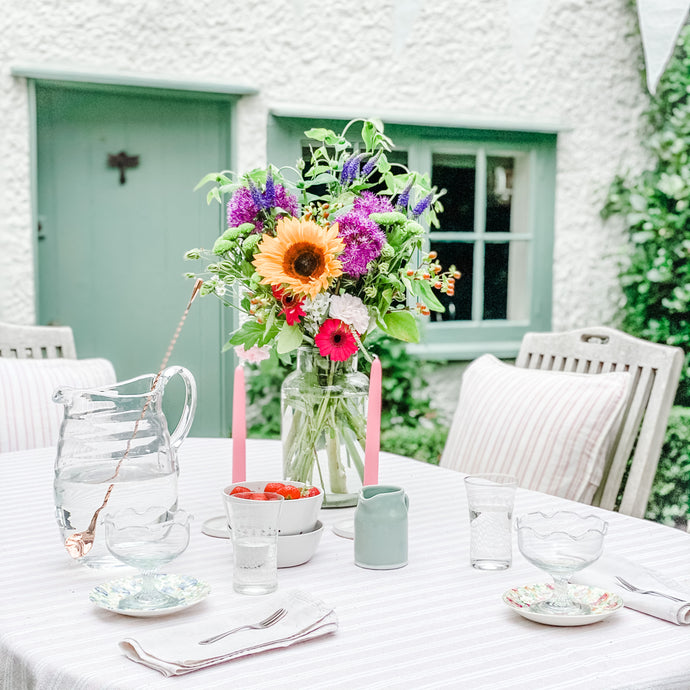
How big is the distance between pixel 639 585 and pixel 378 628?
0.34 meters

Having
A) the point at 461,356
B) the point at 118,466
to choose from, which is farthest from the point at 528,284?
the point at 118,466

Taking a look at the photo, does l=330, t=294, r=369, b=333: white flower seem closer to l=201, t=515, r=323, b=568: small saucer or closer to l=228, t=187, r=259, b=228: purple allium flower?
l=228, t=187, r=259, b=228: purple allium flower

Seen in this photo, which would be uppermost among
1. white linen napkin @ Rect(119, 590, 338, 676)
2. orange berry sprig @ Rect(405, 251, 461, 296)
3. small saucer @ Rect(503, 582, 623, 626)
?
orange berry sprig @ Rect(405, 251, 461, 296)

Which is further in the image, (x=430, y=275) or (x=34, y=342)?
(x=34, y=342)

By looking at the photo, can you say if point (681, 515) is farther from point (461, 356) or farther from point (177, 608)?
point (177, 608)

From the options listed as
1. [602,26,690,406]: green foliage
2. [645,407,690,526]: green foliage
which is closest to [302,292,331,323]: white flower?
[645,407,690,526]: green foliage

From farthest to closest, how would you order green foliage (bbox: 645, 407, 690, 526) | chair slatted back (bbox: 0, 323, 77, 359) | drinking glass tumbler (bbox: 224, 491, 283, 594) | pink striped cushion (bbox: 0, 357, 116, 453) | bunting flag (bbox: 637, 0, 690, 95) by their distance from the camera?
bunting flag (bbox: 637, 0, 690, 95) < green foliage (bbox: 645, 407, 690, 526) < chair slatted back (bbox: 0, 323, 77, 359) < pink striped cushion (bbox: 0, 357, 116, 453) < drinking glass tumbler (bbox: 224, 491, 283, 594)

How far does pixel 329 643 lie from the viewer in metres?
1.00

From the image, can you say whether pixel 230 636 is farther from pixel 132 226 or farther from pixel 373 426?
pixel 132 226

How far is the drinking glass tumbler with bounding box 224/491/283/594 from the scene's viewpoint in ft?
3.80

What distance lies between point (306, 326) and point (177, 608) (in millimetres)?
542

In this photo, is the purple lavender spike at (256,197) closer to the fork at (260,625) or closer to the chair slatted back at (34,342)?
the fork at (260,625)

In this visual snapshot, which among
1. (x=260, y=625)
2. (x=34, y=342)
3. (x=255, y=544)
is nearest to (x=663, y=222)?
(x=34, y=342)

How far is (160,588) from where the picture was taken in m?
1.14
